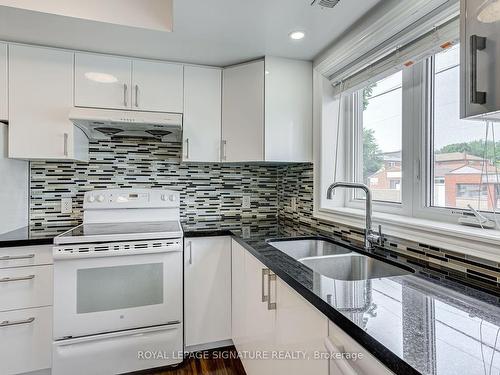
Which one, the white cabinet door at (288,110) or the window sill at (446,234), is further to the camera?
the white cabinet door at (288,110)

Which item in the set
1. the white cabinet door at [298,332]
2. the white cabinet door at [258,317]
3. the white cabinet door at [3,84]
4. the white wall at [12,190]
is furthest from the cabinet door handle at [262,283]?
the white cabinet door at [3,84]

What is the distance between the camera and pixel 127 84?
204 centimetres

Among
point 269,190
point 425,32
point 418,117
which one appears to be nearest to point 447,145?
point 418,117

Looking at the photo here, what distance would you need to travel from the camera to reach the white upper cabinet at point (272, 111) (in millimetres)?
2041

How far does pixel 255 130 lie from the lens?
81.7 inches

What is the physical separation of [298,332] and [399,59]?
129 centimetres

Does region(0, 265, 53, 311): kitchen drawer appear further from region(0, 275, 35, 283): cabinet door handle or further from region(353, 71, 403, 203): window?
region(353, 71, 403, 203): window

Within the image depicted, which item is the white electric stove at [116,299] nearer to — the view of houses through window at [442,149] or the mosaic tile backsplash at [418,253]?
the mosaic tile backsplash at [418,253]

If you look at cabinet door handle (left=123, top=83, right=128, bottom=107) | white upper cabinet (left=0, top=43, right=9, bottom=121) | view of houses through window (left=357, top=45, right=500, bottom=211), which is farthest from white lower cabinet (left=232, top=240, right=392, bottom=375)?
white upper cabinet (left=0, top=43, right=9, bottom=121)

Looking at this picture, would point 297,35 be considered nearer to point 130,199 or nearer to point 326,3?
point 326,3

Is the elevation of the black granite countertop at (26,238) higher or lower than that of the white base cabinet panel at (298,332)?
higher

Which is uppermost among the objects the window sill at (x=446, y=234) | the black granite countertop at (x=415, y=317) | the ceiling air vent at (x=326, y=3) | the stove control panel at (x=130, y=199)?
the ceiling air vent at (x=326, y=3)

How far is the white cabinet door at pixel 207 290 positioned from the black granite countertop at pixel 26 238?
0.83 m

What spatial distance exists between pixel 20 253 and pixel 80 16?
1.40 meters
